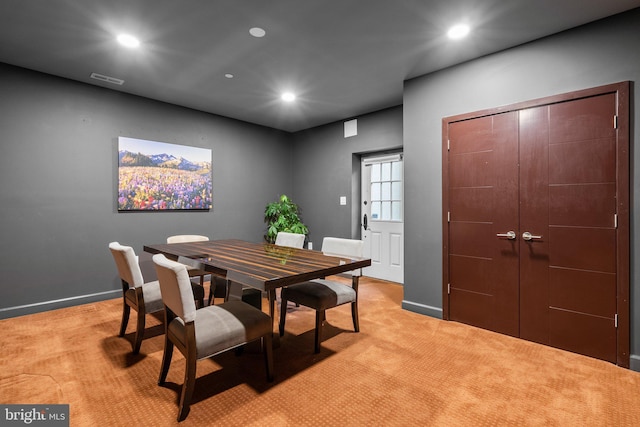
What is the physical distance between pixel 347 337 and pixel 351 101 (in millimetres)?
3246

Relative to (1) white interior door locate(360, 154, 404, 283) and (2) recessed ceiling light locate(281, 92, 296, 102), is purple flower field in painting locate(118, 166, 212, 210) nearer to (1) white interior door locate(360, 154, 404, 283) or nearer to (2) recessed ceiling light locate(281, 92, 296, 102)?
(2) recessed ceiling light locate(281, 92, 296, 102)

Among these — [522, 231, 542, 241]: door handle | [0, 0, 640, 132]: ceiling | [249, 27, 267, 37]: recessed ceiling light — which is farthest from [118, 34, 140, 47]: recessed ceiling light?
[522, 231, 542, 241]: door handle

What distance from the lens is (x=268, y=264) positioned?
2.36 meters

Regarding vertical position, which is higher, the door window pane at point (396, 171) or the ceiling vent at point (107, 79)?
the ceiling vent at point (107, 79)

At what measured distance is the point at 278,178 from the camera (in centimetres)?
607

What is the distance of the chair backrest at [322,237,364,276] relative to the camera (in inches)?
118

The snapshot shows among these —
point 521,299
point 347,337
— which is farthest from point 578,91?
point 347,337

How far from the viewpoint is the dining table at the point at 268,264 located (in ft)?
6.35

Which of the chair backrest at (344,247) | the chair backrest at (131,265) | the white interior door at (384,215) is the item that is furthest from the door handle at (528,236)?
the chair backrest at (131,265)

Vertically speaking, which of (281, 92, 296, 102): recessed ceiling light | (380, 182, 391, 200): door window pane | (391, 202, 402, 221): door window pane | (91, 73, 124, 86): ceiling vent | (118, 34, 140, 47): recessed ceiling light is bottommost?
(391, 202, 402, 221): door window pane

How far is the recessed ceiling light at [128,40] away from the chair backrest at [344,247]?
2.66 m

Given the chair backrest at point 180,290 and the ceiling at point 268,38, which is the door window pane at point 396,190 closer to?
the ceiling at point 268,38

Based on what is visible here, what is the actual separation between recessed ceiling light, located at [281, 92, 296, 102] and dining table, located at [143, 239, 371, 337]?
226 centimetres

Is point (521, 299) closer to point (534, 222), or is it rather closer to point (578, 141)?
point (534, 222)
